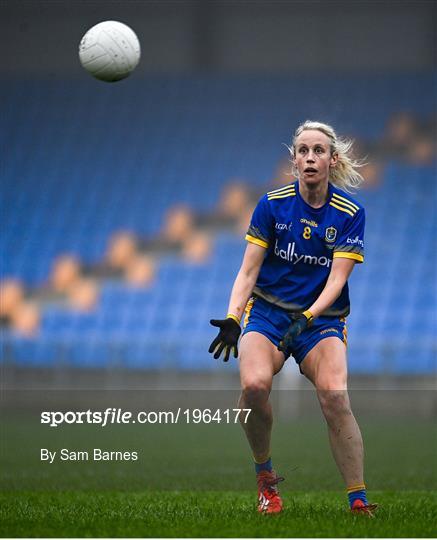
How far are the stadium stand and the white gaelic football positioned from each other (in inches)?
504

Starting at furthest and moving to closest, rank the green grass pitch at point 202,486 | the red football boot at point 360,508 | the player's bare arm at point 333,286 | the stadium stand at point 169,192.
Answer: the stadium stand at point 169,192
the player's bare arm at point 333,286
the red football boot at point 360,508
the green grass pitch at point 202,486

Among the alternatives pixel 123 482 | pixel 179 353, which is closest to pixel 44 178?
pixel 179 353

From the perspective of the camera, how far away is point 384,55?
28.2m

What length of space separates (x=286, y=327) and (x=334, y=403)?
62cm

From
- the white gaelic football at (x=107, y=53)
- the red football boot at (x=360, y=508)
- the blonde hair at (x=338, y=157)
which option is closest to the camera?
the red football boot at (x=360, y=508)

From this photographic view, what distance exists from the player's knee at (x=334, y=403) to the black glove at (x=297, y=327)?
1.14ft

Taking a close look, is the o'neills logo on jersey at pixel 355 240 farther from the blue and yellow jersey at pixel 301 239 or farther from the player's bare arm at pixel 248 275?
the player's bare arm at pixel 248 275

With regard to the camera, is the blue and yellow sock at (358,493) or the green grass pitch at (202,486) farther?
the blue and yellow sock at (358,493)

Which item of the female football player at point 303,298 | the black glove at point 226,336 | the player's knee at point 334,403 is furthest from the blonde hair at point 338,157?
the player's knee at point 334,403

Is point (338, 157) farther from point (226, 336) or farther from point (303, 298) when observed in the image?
point (226, 336)

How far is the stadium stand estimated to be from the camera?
23.1m

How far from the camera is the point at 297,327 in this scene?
6.31 meters

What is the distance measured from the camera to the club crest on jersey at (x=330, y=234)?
6.60 metres

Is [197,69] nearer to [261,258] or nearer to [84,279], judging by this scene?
[84,279]
